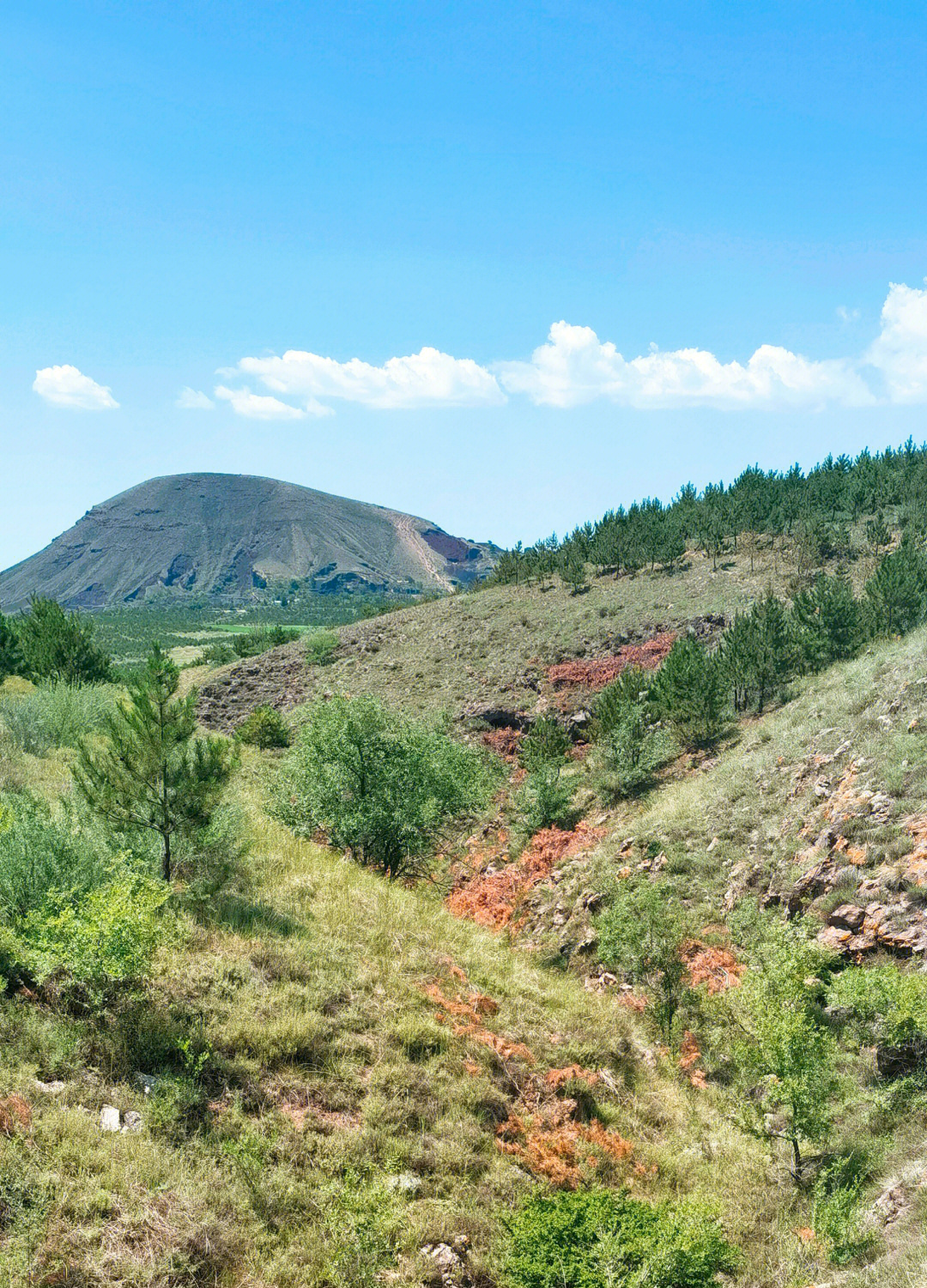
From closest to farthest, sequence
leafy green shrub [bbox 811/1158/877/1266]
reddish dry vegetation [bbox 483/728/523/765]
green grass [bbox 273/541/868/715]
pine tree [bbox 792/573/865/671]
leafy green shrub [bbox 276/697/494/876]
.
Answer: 1. leafy green shrub [bbox 811/1158/877/1266]
2. leafy green shrub [bbox 276/697/494/876]
3. pine tree [bbox 792/573/865/671]
4. reddish dry vegetation [bbox 483/728/523/765]
5. green grass [bbox 273/541/868/715]

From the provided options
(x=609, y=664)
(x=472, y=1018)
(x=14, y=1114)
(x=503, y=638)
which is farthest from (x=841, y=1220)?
(x=503, y=638)

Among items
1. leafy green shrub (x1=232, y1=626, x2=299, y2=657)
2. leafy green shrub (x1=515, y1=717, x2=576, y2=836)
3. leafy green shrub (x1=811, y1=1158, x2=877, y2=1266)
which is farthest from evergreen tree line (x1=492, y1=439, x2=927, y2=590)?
leafy green shrub (x1=811, y1=1158, x2=877, y2=1266)

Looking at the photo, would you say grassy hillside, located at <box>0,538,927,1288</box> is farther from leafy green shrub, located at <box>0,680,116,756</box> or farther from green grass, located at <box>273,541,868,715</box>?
green grass, located at <box>273,541,868,715</box>

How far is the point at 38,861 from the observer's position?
31.1 feet

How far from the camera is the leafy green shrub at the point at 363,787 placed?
17469mm

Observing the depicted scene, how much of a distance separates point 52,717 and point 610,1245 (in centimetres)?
2192

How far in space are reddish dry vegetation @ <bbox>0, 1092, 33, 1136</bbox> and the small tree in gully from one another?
15.0 feet

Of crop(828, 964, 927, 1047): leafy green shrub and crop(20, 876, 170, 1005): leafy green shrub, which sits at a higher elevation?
crop(20, 876, 170, 1005): leafy green shrub

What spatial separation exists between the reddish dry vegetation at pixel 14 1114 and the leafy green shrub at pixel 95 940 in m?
1.09

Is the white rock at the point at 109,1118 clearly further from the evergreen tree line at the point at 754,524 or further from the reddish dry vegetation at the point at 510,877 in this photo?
the evergreen tree line at the point at 754,524

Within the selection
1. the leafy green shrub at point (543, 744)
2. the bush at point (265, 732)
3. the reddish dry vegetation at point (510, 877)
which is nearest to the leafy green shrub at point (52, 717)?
the bush at point (265, 732)

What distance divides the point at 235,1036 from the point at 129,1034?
3.84ft

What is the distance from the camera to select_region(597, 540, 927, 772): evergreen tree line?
26531 millimetres

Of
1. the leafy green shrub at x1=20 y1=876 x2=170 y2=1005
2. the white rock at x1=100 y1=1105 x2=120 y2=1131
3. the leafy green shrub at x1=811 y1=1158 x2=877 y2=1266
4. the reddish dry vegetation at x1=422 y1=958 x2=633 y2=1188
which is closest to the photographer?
the leafy green shrub at x1=811 y1=1158 x2=877 y2=1266
